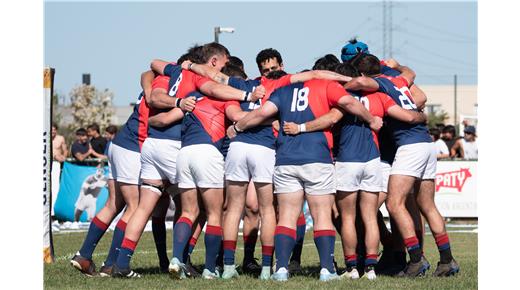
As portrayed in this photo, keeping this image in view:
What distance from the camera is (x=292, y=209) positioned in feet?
32.4

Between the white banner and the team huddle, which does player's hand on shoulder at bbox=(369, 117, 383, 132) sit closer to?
the team huddle

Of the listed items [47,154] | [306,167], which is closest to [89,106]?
[47,154]

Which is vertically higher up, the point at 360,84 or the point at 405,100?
the point at 360,84

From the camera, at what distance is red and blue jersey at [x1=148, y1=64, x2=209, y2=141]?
10477 millimetres

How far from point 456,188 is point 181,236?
12.6 m

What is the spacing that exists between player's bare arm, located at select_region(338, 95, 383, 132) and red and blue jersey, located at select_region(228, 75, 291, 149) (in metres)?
0.63

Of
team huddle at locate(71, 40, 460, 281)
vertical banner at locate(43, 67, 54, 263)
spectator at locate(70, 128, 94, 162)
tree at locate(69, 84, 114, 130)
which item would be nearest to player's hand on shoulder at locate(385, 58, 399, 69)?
team huddle at locate(71, 40, 460, 281)

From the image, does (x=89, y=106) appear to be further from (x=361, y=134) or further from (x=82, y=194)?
(x=361, y=134)

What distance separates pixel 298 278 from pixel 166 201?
73.2 inches

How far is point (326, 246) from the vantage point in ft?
31.9

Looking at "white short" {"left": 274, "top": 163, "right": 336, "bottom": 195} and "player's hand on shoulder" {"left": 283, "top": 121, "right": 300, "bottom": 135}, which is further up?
"player's hand on shoulder" {"left": 283, "top": 121, "right": 300, "bottom": 135}
